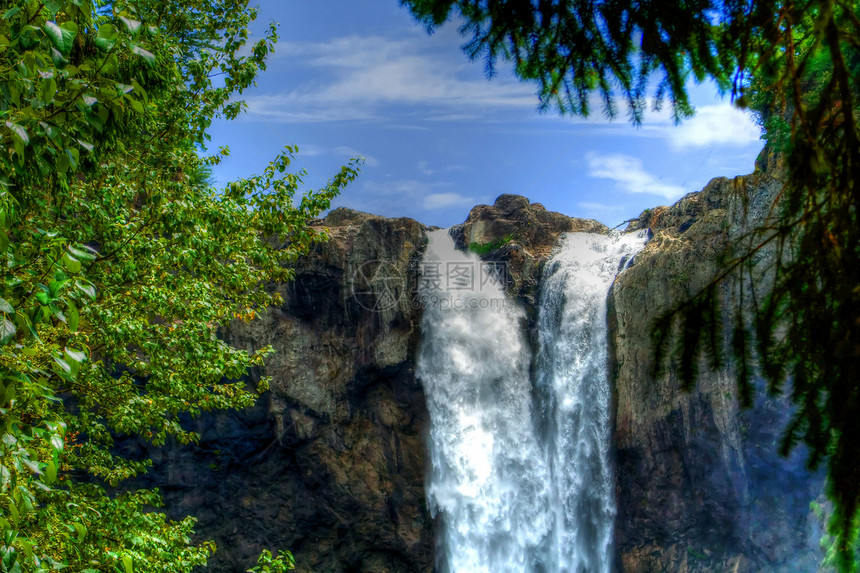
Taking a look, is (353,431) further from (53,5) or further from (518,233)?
(53,5)

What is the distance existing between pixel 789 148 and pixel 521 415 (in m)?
17.7

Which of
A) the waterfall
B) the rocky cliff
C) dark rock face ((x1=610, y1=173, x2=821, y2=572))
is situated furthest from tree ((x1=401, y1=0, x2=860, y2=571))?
the waterfall

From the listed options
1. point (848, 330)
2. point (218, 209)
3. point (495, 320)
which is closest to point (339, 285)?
point (495, 320)

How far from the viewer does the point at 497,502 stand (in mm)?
18125

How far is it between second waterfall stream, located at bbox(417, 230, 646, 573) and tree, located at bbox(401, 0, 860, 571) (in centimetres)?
1496

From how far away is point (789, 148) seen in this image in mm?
2072

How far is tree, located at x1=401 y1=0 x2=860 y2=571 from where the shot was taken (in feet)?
6.20

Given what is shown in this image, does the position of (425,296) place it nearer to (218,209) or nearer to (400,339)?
(400,339)

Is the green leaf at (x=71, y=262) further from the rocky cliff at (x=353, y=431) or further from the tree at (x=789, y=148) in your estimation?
the rocky cliff at (x=353, y=431)

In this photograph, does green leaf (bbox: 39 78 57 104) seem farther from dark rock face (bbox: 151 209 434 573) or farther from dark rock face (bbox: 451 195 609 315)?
dark rock face (bbox: 451 195 609 315)

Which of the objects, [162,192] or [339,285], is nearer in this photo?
[162,192]

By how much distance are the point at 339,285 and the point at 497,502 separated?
351 inches

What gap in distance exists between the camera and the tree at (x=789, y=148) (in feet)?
6.20

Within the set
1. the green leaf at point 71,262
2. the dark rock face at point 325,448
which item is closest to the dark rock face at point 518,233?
the dark rock face at point 325,448
